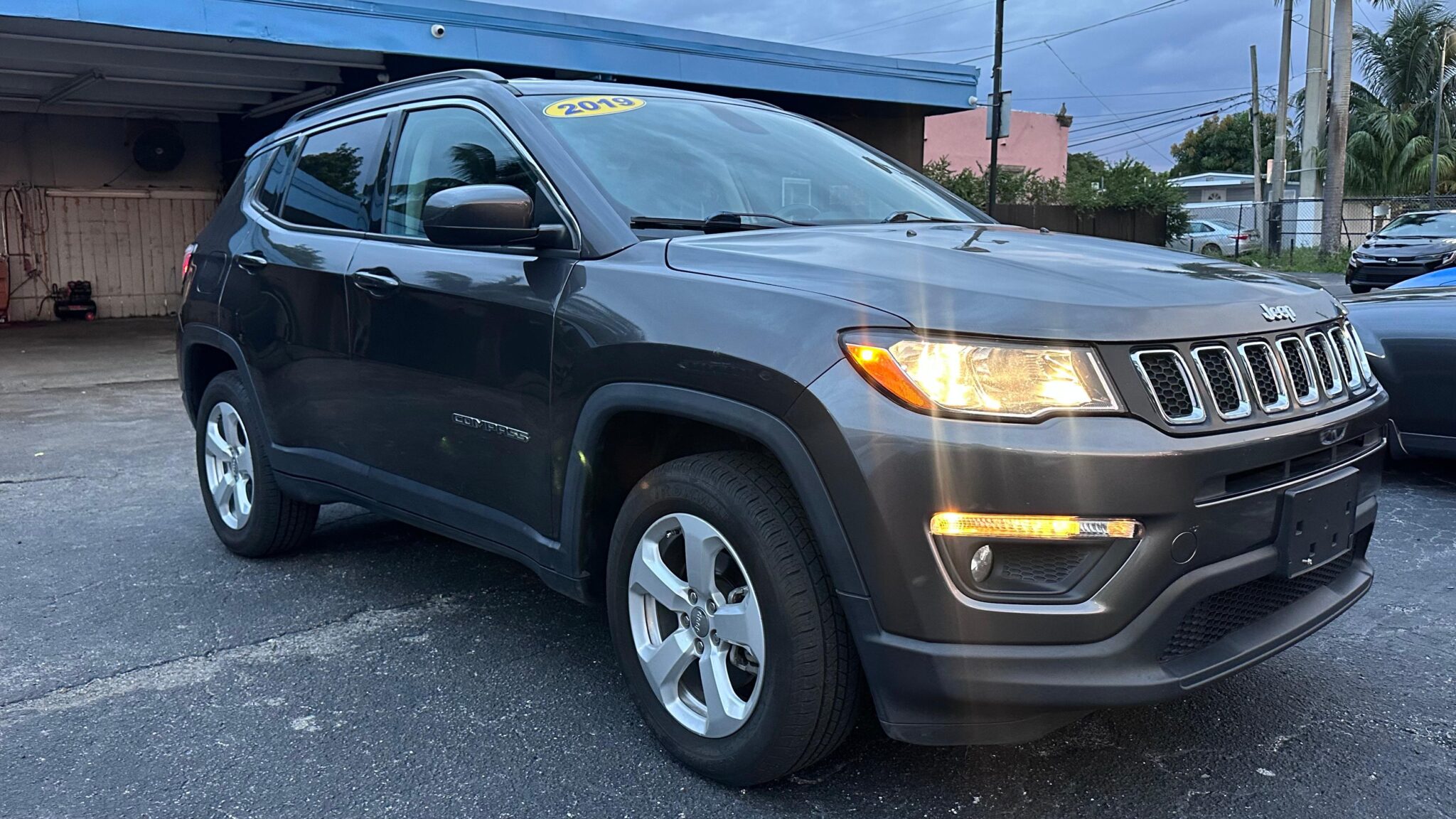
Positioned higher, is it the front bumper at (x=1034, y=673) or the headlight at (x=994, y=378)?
the headlight at (x=994, y=378)

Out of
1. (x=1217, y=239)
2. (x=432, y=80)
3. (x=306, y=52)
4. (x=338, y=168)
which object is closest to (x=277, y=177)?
(x=338, y=168)

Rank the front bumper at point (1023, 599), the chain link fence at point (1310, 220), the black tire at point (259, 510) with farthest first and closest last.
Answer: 1. the chain link fence at point (1310, 220)
2. the black tire at point (259, 510)
3. the front bumper at point (1023, 599)

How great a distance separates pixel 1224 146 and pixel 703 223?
8016cm

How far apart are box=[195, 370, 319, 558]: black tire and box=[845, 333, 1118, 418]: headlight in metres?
2.94

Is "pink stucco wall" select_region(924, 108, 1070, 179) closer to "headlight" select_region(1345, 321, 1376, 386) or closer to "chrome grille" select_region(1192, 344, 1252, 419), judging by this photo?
"headlight" select_region(1345, 321, 1376, 386)

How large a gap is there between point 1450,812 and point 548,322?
247cm

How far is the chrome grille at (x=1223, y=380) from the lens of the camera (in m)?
2.37

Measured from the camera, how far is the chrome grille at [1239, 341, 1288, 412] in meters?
2.48

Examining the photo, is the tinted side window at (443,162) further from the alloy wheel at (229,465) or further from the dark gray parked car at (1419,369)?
the dark gray parked car at (1419,369)

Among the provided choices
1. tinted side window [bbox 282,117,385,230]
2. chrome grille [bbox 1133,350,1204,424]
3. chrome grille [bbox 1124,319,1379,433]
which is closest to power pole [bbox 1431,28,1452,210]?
chrome grille [bbox 1124,319,1379,433]

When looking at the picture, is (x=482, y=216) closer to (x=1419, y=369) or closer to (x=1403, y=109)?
(x=1419, y=369)

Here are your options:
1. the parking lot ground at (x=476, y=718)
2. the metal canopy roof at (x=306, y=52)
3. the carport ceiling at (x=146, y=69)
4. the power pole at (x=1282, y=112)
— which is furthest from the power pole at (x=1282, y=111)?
the parking lot ground at (x=476, y=718)

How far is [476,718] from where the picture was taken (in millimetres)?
3162

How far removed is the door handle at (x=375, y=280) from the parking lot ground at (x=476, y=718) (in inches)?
45.5
